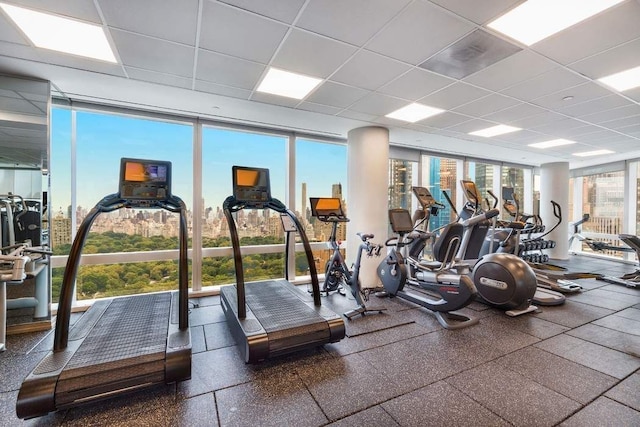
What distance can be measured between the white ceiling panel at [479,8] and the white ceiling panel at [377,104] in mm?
1523

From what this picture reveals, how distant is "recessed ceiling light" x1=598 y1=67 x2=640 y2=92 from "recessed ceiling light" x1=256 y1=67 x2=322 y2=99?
10.8 feet

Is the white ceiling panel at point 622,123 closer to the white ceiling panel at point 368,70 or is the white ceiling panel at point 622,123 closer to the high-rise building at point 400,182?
the high-rise building at point 400,182

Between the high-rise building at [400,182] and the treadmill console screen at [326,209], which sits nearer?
the treadmill console screen at [326,209]

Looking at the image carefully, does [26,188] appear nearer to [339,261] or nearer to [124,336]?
[124,336]

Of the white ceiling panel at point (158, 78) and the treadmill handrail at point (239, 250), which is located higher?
the white ceiling panel at point (158, 78)

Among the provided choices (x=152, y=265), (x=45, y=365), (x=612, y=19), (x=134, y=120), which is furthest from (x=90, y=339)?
(x=612, y=19)

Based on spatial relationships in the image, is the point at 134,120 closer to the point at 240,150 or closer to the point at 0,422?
the point at 240,150

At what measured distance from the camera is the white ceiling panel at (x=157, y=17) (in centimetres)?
199

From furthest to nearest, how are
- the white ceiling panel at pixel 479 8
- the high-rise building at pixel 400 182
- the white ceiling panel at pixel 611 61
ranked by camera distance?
the high-rise building at pixel 400 182 < the white ceiling panel at pixel 611 61 < the white ceiling panel at pixel 479 8

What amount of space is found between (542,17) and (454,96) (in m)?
1.49

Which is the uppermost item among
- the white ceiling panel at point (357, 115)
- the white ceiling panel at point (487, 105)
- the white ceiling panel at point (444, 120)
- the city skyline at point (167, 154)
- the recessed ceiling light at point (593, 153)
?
the white ceiling panel at point (357, 115)

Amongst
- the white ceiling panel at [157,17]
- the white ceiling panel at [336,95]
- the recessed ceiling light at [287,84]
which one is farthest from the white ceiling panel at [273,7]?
the white ceiling panel at [336,95]

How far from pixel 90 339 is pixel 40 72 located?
2.89 metres

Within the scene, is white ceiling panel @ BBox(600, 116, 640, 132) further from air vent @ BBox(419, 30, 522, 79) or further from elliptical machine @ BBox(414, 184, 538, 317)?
air vent @ BBox(419, 30, 522, 79)
